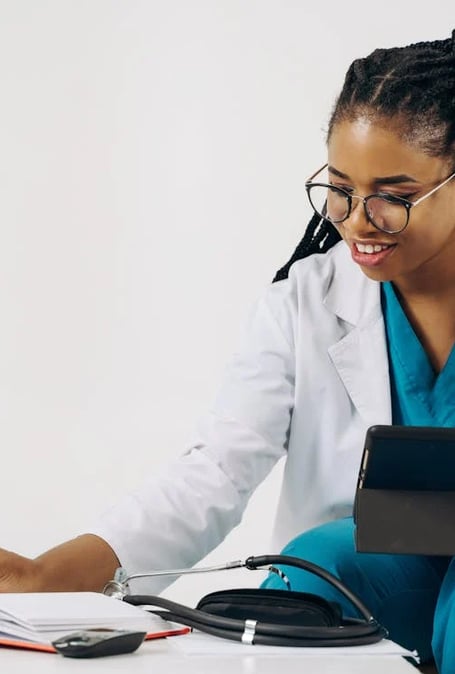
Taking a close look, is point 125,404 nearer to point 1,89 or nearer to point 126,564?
point 1,89

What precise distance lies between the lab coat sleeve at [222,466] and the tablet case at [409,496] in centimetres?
35

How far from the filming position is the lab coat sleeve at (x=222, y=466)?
147 cm

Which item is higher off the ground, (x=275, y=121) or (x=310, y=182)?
(x=275, y=121)

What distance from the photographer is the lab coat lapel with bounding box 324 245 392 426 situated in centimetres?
165

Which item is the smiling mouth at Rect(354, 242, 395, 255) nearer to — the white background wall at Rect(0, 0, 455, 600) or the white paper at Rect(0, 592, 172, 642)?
the white paper at Rect(0, 592, 172, 642)

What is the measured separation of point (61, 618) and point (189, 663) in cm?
12

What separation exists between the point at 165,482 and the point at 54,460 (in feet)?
5.14

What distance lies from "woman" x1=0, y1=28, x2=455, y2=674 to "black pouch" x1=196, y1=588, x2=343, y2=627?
28 centimetres

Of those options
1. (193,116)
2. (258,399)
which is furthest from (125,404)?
(258,399)

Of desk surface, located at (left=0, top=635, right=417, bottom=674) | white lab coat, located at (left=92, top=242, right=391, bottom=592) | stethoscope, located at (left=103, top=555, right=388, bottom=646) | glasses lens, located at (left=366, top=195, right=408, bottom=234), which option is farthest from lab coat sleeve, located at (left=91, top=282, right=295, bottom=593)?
desk surface, located at (left=0, top=635, right=417, bottom=674)

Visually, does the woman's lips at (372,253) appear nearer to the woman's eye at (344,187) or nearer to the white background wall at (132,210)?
the woman's eye at (344,187)

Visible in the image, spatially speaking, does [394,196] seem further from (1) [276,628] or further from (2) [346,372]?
(1) [276,628]

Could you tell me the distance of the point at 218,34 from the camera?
119 inches

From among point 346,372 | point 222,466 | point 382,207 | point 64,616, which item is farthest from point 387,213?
→ point 64,616
